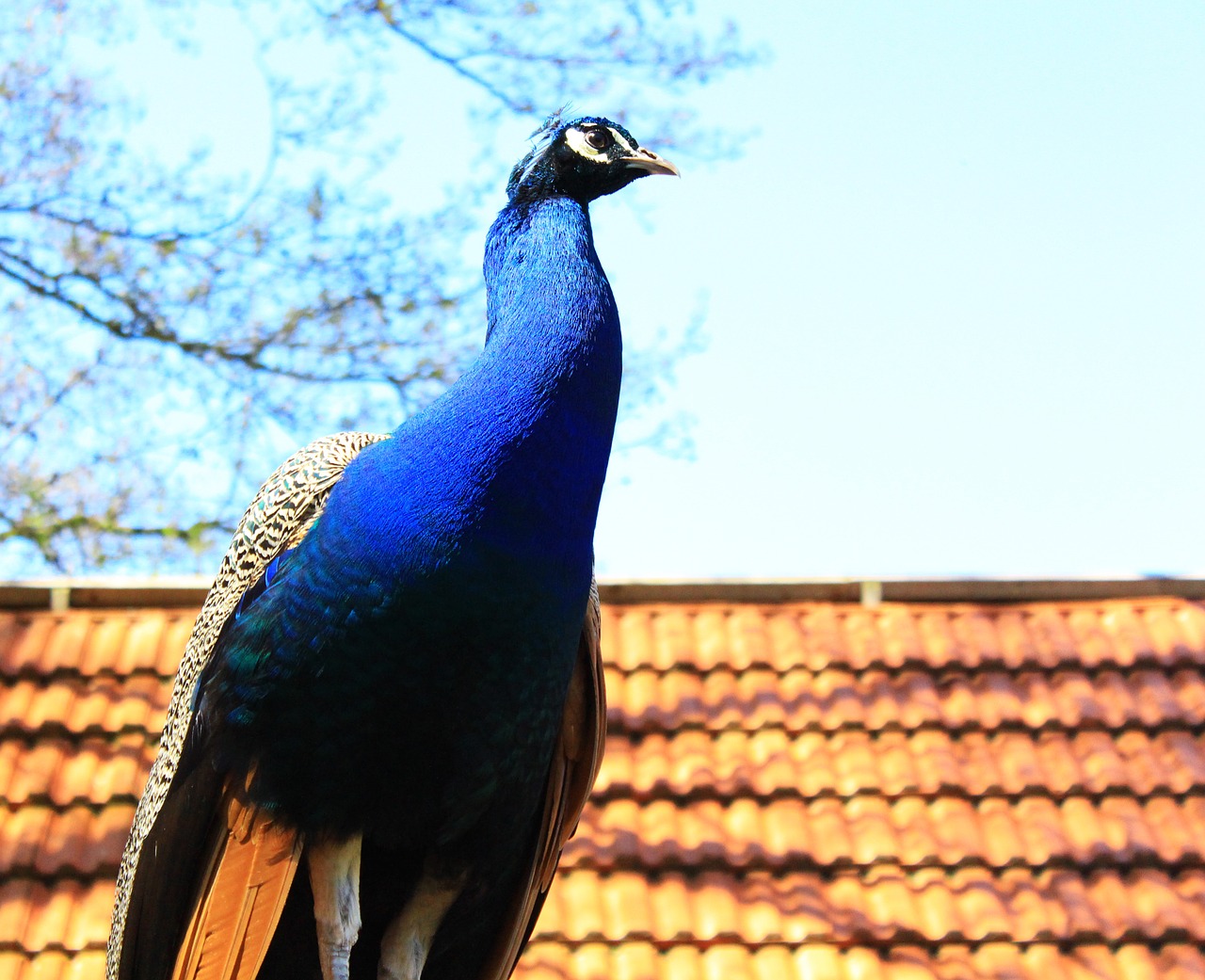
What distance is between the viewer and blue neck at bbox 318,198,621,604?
222 cm

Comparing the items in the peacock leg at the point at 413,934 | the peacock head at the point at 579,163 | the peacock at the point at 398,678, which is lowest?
the peacock leg at the point at 413,934

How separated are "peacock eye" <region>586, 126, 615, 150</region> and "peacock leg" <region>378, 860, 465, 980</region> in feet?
4.58

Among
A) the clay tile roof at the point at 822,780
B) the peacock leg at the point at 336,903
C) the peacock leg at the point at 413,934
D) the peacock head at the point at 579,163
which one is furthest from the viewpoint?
the clay tile roof at the point at 822,780

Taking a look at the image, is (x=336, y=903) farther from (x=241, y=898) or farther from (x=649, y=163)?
(x=649, y=163)

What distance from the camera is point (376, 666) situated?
2.23 metres

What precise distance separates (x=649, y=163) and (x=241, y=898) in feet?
5.09

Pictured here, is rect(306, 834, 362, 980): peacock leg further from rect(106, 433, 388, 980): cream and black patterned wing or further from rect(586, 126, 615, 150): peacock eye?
rect(586, 126, 615, 150): peacock eye

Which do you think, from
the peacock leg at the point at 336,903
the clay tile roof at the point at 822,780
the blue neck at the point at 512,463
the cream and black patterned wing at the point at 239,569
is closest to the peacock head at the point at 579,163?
the blue neck at the point at 512,463

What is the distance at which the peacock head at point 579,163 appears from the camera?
2.71 meters

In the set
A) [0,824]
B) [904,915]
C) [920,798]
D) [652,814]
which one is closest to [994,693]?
[920,798]

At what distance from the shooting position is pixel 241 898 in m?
2.27

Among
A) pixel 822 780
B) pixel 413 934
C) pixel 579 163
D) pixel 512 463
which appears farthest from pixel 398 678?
pixel 822 780

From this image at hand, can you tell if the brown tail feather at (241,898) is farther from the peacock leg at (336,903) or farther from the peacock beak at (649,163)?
the peacock beak at (649,163)

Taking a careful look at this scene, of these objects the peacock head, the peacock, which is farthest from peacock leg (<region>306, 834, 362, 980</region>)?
the peacock head
